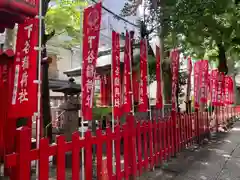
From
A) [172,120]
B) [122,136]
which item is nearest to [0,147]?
[122,136]

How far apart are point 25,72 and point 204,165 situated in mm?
5002

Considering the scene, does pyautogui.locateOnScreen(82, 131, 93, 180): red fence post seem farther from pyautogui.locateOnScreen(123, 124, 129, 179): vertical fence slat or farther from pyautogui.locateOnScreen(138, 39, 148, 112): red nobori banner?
pyautogui.locateOnScreen(138, 39, 148, 112): red nobori banner

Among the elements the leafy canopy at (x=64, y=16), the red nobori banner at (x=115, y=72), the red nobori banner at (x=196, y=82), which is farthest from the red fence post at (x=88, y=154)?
the red nobori banner at (x=196, y=82)

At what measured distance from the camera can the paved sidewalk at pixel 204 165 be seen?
5.20m

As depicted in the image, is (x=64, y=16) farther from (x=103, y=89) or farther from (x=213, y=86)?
(x=213, y=86)

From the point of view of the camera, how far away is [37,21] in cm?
306

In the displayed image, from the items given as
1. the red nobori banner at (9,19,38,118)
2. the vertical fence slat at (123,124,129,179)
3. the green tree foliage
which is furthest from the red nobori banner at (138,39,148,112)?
the red nobori banner at (9,19,38,118)

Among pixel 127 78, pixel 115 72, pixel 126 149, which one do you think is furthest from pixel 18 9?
pixel 127 78

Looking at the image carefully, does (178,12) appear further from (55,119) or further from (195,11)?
(55,119)

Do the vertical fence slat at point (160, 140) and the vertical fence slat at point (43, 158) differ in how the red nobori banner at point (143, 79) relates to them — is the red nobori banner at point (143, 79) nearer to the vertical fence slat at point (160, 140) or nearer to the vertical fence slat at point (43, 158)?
the vertical fence slat at point (160, 140)

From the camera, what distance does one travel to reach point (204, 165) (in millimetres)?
6039

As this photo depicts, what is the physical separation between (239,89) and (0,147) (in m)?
35.9

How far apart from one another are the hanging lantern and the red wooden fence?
1571 mm

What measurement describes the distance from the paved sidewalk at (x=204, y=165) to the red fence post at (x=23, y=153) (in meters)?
3.04
